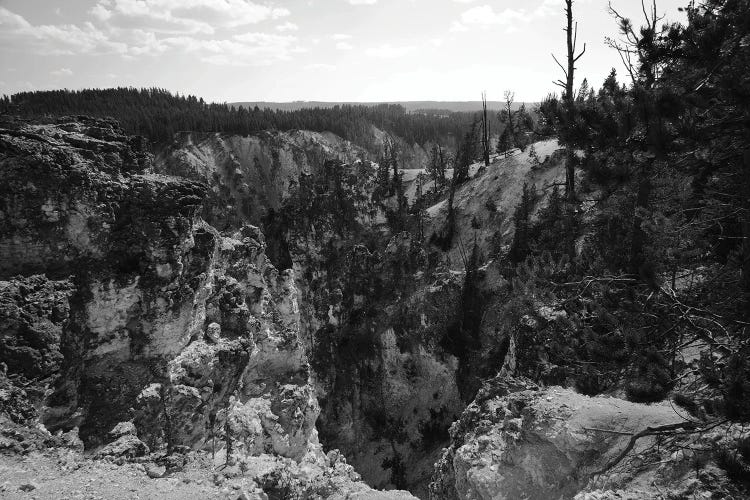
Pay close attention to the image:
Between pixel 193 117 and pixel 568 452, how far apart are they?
8860 centimetres

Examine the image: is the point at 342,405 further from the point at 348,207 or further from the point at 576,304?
the point at 576,304

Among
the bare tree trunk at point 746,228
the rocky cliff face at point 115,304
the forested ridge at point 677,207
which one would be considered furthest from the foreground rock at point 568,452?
the rocky cliff face at point 115,304

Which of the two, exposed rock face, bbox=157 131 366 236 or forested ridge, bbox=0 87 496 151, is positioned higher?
forested ridge, bbox=0 87 496 151

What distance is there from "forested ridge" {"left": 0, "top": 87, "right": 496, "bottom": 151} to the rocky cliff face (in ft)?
189

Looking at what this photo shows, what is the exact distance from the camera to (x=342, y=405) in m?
37.7

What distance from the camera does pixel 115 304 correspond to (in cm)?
1436

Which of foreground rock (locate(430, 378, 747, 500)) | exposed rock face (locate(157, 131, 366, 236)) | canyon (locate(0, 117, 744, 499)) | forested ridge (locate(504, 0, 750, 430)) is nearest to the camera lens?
forested ridge (locate(504, 0, 750, 430))

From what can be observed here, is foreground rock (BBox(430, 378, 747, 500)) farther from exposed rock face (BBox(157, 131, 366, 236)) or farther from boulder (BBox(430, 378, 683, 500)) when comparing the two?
exposed rock face (BBox(157, 131, 366, 236))

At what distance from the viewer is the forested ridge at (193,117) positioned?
248 feet

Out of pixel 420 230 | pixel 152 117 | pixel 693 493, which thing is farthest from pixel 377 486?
pixel 152 117

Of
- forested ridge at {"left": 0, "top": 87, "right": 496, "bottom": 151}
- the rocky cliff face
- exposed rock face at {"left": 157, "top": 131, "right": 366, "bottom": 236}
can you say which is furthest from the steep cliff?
forested ridge at {"left": 0, "top": 87, "right": 496, "bottom": 151}

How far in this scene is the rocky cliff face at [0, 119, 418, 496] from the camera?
12336mm

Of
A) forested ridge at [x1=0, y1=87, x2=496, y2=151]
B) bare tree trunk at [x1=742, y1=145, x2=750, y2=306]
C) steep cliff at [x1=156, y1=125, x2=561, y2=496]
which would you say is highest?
forested ridge at [x1=0, y1=87, x2=496, y2=151]

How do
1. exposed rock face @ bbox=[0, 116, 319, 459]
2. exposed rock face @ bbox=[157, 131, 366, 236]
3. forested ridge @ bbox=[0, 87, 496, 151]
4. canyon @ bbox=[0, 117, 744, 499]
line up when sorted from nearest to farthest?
1. canyon @ bbox=[0, 117, 744, 499]
2. exposed rock face @ bbox=[0, 116, 319, 459]
3. exposed rock face @ bbox=[157, 131, 366, 236]
4. forested ridge @ bbox=[0, 87, 496, 151]
